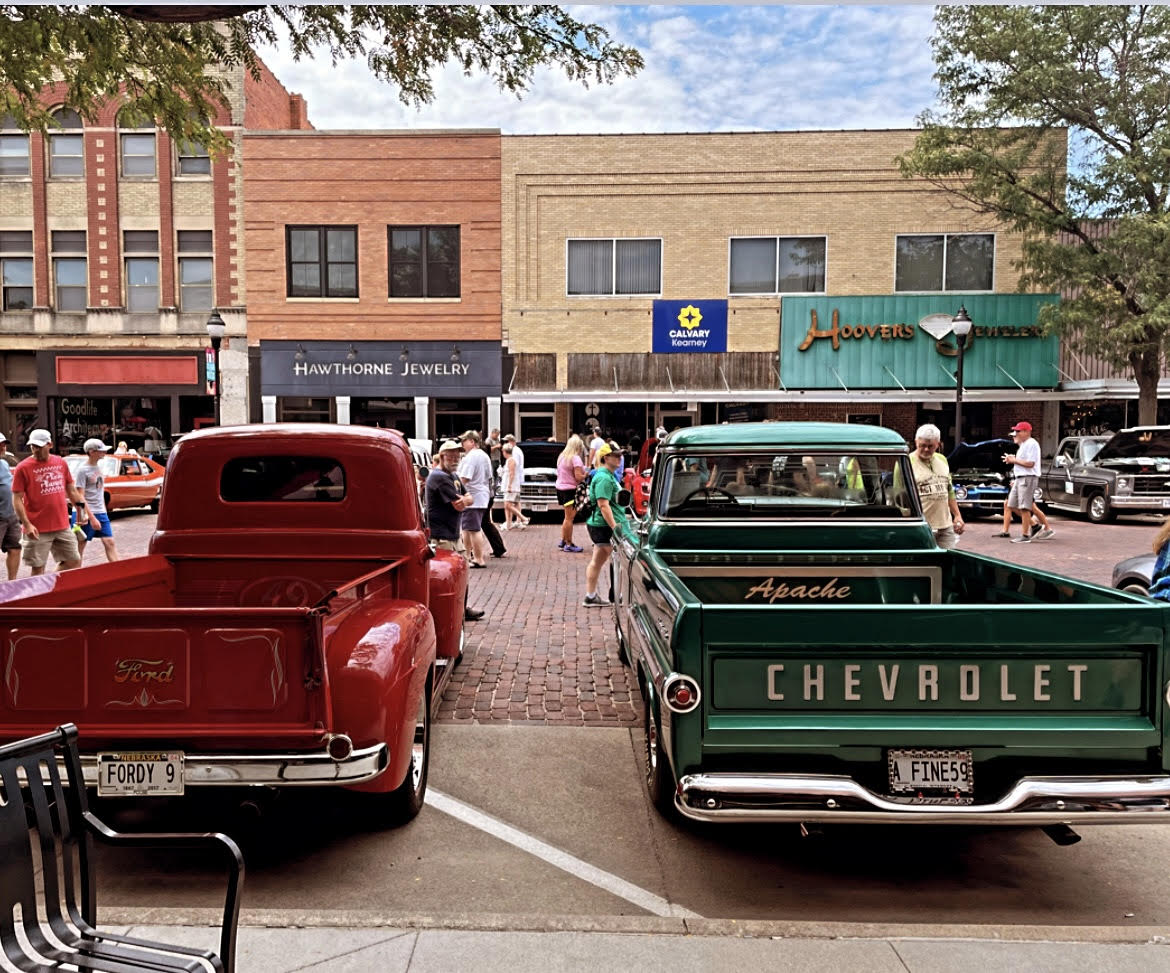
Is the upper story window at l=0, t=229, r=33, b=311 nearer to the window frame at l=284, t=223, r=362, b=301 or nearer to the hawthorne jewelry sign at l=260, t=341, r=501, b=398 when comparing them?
the hawthorne jewelry sign at l=260, t=341, r=501, b=398

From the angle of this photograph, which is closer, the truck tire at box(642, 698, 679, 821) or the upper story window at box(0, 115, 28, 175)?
the truck tire at box(642, 698, 679, 821)

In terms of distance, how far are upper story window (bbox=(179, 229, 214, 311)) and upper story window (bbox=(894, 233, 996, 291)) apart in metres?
20.0

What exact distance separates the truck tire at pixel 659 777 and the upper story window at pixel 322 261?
21488 millimetres

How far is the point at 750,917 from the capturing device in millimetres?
3275

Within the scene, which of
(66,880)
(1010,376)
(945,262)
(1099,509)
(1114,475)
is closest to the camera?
(66,880)

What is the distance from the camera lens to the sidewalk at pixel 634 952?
111 inches

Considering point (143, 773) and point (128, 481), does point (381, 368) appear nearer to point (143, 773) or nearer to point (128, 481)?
point (128, 481)

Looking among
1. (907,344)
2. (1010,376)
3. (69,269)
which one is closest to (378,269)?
(69,269)

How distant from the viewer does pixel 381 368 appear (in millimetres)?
23406

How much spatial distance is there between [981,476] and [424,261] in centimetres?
1535

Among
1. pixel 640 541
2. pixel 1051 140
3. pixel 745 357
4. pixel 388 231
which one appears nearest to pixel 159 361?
pixel 388 231

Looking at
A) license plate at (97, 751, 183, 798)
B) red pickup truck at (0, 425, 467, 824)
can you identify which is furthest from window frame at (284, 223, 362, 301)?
license plate at (97, 751, 183, 798)

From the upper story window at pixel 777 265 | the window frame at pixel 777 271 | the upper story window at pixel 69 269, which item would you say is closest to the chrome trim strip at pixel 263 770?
the window frame at pixel 777 271

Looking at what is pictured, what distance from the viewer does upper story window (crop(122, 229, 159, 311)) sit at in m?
25.3
